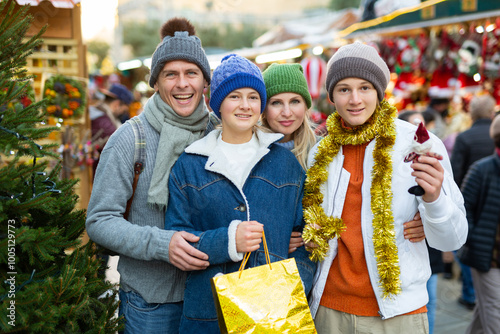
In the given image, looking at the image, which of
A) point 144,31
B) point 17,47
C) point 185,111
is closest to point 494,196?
point 185,111

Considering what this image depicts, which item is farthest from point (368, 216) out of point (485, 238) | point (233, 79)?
point (485, 238)

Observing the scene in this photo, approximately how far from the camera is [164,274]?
2143mm

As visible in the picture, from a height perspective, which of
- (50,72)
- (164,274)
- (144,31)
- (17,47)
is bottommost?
(164,274)

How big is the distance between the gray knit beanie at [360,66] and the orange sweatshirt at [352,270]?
1.06 feet

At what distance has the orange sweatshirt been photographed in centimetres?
203

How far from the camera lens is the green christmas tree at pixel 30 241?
1.51 meters

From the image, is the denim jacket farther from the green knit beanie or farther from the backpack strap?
the green knit beanie

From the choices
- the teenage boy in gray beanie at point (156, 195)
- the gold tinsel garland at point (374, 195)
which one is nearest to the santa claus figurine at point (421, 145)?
the gold tinsel garland at point (374, 195)

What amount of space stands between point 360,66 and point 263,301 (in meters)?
1.16

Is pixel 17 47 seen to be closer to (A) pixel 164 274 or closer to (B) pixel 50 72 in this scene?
(A) pixel 164 274

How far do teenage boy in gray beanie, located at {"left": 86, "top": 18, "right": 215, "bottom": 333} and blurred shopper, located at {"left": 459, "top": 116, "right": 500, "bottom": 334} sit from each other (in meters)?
2.44

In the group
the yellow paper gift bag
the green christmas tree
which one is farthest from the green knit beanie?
the green christmas tree

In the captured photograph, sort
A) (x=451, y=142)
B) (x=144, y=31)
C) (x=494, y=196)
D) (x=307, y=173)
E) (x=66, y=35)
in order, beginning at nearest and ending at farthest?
(x=307, y=173), (x=494, y=196), (x=66, y=35), (x=451, y=142), (x=144, y=31)

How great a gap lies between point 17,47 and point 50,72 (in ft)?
9.84
